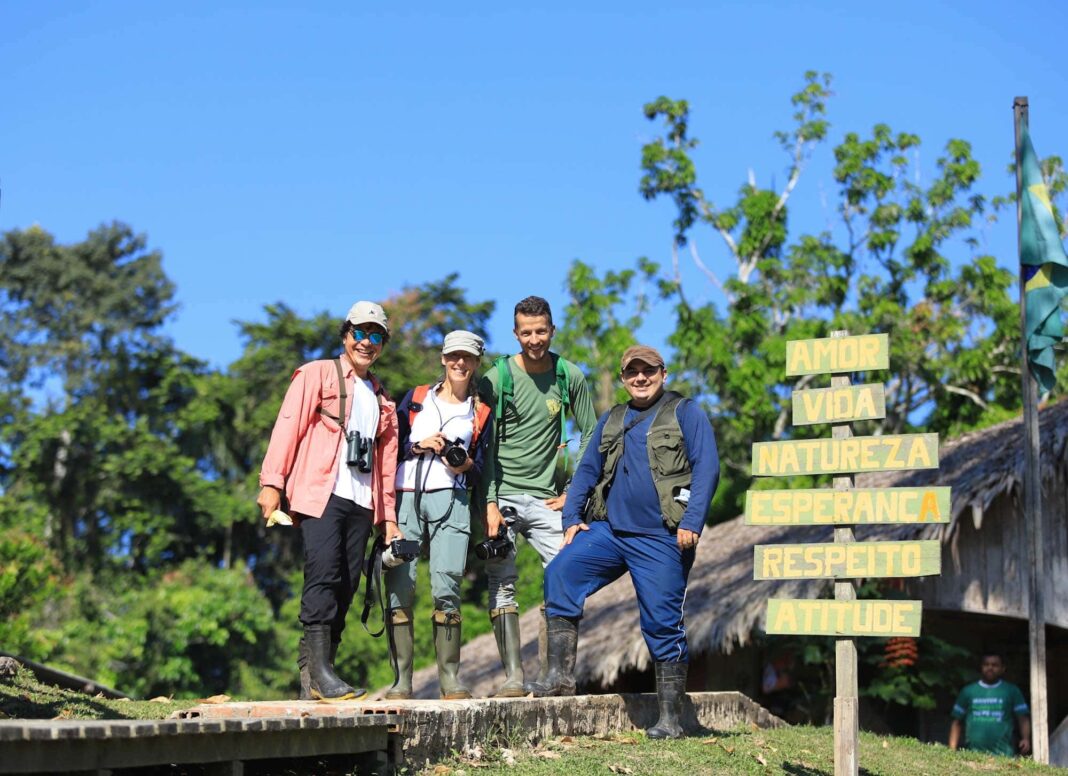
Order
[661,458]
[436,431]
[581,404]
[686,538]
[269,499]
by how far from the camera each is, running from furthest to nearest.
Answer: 1. [581,404]
2. [436,431]
3. [661,458]
4. [686,538]
5. [269,499]

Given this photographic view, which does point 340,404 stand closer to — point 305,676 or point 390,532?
point 390,532

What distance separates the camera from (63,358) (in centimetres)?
3725

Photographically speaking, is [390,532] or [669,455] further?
[669,455]

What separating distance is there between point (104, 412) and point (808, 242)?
17652 millimetres

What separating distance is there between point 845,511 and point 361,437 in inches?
92.1

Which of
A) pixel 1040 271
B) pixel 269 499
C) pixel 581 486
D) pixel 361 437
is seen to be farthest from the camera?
pixel 1040 271

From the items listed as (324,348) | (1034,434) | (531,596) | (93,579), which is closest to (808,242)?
(531,596)

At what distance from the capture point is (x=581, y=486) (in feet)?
22.5

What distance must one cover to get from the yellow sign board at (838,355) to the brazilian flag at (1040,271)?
4.47m

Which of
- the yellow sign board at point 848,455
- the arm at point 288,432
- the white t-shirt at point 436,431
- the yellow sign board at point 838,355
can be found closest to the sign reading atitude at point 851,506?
the yellow sign board at point 848,455

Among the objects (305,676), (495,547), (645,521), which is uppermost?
(645,521)

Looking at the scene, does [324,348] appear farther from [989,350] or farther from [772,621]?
[772,621]

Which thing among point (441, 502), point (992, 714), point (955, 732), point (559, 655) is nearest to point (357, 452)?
point (441, 502)

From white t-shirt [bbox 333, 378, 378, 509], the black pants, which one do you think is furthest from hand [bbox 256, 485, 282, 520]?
white t-shirt [bbox 333, 378, 378, 509]
